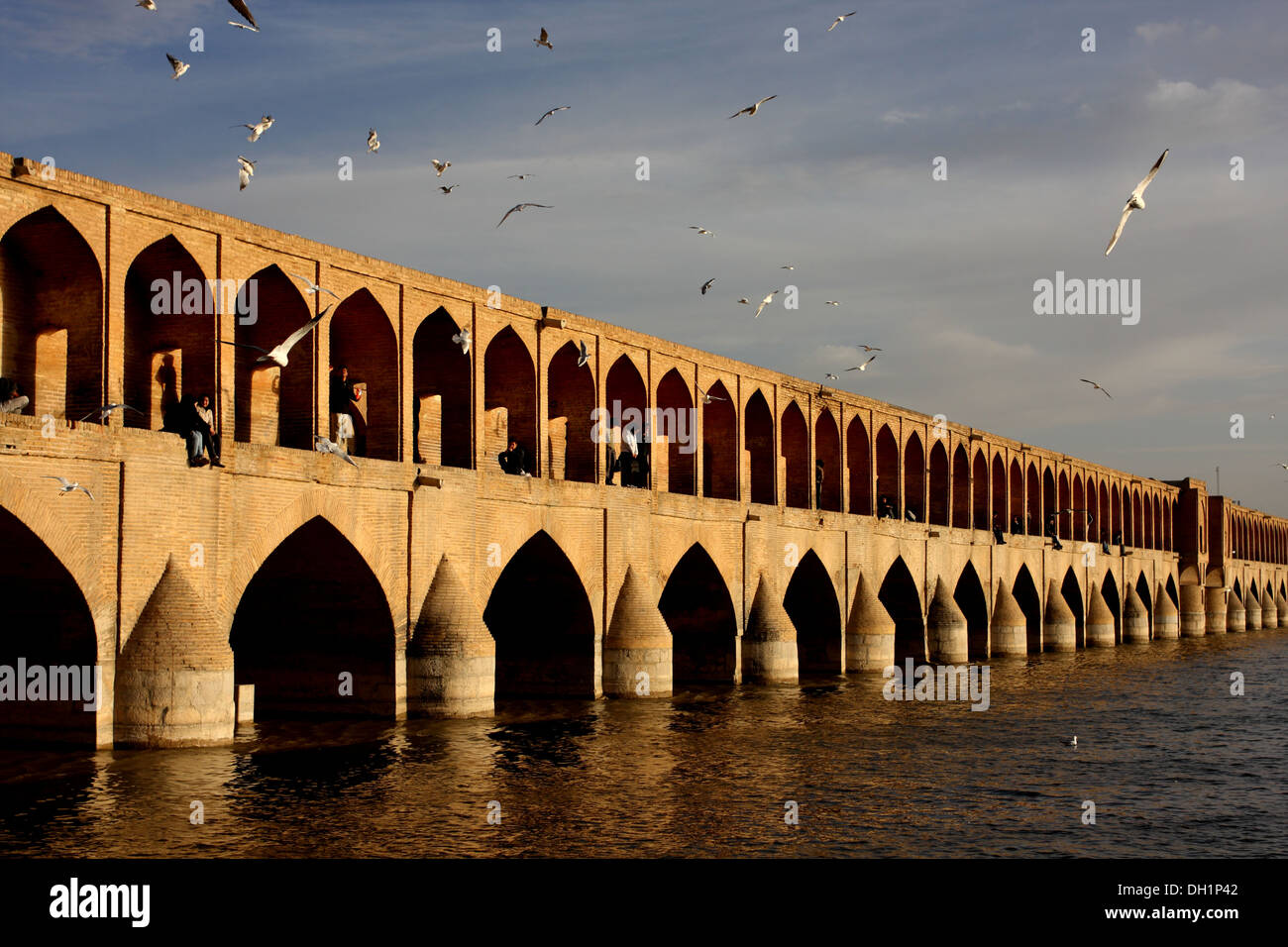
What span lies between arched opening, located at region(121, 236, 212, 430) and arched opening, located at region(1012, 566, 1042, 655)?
97.8ft

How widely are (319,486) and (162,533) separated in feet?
8.51

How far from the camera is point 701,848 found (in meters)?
11.0

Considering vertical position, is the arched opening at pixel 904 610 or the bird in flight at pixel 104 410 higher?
the bird in flight at pixel 104 410

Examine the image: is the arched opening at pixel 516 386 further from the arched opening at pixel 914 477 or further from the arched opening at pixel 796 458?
the arched opening at pixel 914 477

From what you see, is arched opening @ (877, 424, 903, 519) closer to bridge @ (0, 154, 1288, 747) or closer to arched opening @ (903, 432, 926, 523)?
arched opening @ (903, 432, 926, 523)

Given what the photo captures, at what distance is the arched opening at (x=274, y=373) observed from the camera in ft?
57.9

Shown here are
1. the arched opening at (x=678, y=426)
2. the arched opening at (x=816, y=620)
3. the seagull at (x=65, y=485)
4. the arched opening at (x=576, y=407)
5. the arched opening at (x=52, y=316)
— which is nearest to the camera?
the seagull at (x=65, y=485)

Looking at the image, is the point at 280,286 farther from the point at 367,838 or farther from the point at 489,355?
the point at 367,838

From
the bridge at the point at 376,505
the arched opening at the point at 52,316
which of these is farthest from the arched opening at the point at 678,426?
the arched opening at the point at 52,316

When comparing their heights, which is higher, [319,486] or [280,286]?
[280,286]

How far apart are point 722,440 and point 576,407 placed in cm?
518

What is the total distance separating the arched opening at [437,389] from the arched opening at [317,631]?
3.13 meters
